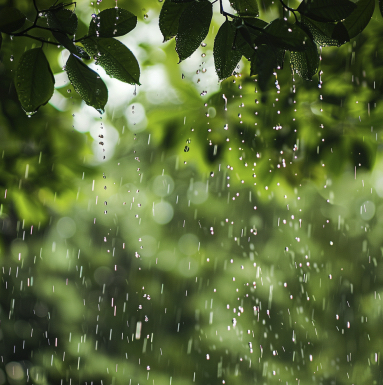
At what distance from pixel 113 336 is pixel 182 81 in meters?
1.25

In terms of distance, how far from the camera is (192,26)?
1.00ft

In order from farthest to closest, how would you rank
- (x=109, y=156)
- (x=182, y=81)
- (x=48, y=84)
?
(x=109, y=156)
(x=182, y=81)
(x=48, y=84)

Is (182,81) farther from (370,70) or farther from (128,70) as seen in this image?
(128,70)

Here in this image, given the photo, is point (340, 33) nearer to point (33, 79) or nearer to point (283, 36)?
point (283, 36)

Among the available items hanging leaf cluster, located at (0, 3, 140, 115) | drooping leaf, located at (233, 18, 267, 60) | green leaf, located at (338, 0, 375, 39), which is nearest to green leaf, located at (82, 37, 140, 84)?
hanging leaf cluster, located at (0, 3, 140, 115)

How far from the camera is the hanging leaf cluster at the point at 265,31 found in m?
0.29

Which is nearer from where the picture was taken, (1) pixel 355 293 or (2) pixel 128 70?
(2) pixel 128 70

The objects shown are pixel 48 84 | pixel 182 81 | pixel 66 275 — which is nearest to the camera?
pixel 48 84

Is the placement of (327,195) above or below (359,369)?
above

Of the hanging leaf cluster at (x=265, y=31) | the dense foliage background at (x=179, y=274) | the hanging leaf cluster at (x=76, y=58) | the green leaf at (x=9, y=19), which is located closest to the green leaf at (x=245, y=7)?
the hanging leaf cluster at (x=265, y=31)

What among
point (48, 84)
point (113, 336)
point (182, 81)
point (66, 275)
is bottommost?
point (113, 336)

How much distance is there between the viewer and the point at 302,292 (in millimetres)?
1628

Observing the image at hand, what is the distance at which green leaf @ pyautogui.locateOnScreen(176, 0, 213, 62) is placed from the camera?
0.99 ft

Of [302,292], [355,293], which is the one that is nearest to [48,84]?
[302,292]
